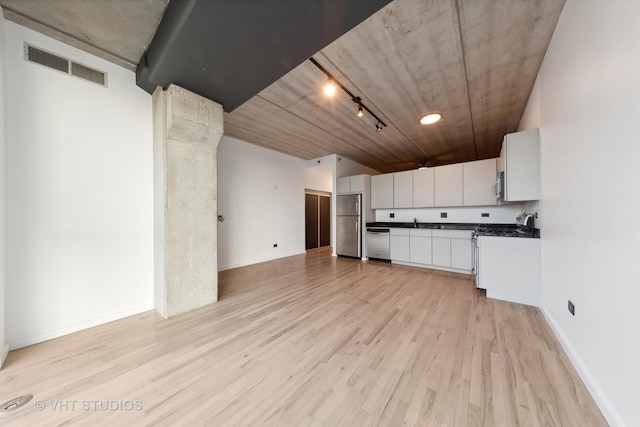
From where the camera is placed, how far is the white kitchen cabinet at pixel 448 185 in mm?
4402

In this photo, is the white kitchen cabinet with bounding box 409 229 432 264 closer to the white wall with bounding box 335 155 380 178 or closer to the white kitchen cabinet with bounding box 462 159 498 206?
the white kitchen cabinet with bounding box 462 159 498 206

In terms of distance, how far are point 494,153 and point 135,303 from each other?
8322 millimetres

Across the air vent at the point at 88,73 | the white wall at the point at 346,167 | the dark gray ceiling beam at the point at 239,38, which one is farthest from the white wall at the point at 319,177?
the air vent at the point at 88,73

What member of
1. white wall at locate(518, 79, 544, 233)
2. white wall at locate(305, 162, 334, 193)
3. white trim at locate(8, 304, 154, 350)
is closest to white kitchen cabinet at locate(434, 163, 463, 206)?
white wall at locate(518, 79, 544, 233)

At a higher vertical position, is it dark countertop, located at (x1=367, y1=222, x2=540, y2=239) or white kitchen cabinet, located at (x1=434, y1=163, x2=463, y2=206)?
white kitchen cabinet, located at (x1=434, y1=163, x2=463, y2=206)

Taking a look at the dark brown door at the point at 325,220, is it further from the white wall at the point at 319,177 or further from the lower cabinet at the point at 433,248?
the lower cabinet at the point at 433,248

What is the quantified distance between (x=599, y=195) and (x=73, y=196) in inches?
167

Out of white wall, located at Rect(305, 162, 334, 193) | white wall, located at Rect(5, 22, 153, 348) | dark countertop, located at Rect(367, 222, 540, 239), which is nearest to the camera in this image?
white wall, located at Rect(5, 22, 153, 348)

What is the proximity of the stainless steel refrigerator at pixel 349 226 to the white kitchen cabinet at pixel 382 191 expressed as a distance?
0.47 metres

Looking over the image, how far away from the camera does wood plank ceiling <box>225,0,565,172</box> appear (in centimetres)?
180

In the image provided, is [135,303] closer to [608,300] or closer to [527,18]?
[608,300]

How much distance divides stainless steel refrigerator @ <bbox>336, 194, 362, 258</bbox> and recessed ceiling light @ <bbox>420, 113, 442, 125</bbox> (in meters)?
2.21

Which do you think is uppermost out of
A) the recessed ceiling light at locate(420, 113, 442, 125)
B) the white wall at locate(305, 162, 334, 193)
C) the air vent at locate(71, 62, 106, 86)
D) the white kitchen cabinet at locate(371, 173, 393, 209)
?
the recessed ceiling light at locate(420, 113, 442, 125)

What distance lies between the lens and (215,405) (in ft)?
4.14
